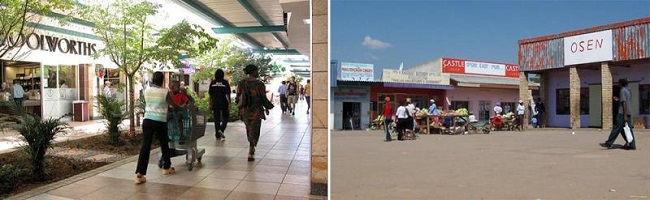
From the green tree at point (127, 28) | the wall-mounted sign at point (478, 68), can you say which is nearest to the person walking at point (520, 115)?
the wall-mounted sign at point (478, 68)

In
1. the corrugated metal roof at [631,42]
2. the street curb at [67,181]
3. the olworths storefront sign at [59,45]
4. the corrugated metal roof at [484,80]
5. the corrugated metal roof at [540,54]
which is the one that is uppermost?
the olworths storefront sign at [59,45]

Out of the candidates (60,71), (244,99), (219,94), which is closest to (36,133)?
(244,99)

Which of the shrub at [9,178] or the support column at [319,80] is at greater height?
the support column at [319,80]

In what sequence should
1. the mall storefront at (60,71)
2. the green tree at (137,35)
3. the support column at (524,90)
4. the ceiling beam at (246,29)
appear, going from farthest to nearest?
the ceiling beam at (246,29), the mall storefront at (60,71), the green tree at (137,35), the support column at (524,90)

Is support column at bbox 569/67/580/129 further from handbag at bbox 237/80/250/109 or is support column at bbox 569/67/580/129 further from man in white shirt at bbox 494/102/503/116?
handbag at bbox 237/80/250/109

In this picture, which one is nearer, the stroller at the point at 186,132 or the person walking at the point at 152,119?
the person walking at the point at 152,119

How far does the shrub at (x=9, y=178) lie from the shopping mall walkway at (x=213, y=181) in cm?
33

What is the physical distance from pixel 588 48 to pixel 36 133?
6.88 metres

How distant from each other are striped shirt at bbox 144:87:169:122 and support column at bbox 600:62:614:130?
540 centimetres

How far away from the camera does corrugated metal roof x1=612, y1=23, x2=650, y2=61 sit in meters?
6.01

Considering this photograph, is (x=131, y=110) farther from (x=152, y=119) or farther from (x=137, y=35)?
(x=152, y=119)

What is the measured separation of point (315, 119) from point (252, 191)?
935mm

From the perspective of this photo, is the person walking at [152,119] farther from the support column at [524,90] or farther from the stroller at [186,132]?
the support column at [524,90]

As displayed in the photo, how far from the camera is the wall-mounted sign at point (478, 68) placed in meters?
3.26
